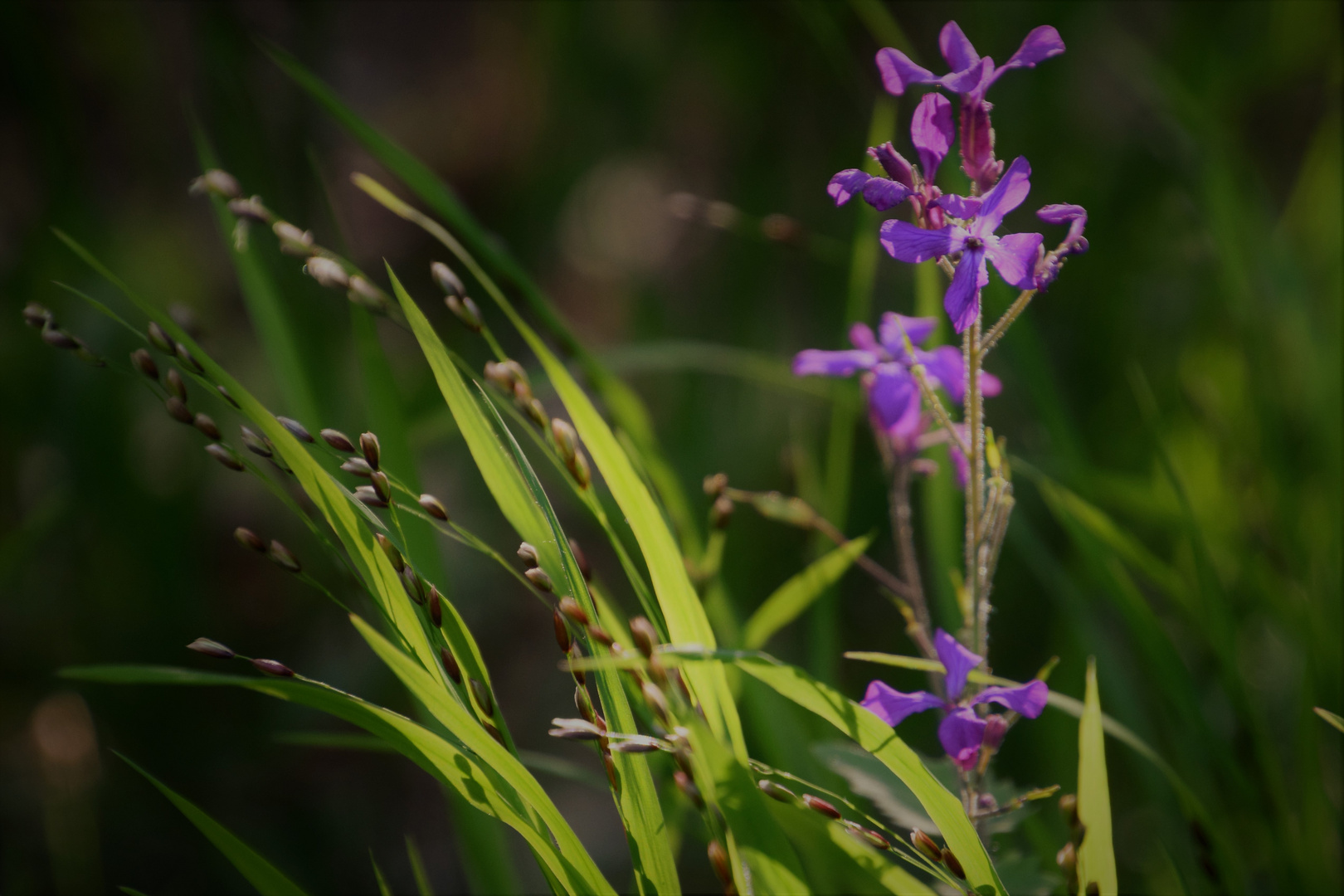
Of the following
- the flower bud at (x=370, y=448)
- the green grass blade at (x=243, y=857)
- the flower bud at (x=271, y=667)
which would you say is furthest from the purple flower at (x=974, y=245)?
the green grass blade at (x=243, y=857)

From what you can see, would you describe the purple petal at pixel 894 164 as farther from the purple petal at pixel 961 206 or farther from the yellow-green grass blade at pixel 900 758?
the yellow-green grass blade at pixel 900 758

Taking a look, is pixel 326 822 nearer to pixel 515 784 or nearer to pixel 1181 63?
pixel 515 784

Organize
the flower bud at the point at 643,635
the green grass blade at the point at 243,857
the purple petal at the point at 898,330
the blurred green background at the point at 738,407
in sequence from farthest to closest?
the blurred green background at the point at 738,407, the purple petal at the point at 898,330, the green grass blade at the point at 243,857, the flower bud at the point at 643,635

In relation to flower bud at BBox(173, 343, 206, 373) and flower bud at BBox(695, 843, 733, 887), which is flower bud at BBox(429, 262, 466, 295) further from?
flower bud at BBox(695, 843, 733, 887)

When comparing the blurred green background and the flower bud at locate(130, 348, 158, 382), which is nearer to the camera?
the flower bud at locate(130, 348, 158, 382)

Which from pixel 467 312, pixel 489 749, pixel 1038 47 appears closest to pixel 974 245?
pixel 1038 47

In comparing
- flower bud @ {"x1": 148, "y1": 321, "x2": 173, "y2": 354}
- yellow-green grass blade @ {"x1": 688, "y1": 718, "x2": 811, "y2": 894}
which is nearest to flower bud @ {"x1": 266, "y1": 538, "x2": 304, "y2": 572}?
flower bud @ {"x1": 148, "y1": 321, "x2": 173, "y2": 354}
